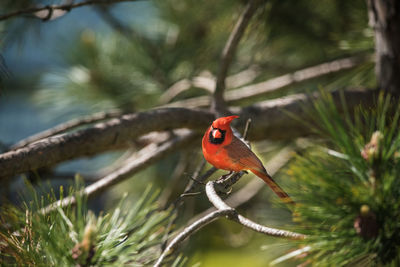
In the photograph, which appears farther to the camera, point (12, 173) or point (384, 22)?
point (384, 22)

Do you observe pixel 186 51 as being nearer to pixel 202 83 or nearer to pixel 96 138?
pixel 202 83

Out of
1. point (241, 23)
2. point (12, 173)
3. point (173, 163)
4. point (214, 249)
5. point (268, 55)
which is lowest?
point (214, 249)

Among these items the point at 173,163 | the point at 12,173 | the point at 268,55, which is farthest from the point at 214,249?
the point at 12,173

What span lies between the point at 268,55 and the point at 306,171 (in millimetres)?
1591

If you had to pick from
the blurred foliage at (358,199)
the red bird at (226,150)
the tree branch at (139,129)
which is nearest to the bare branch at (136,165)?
the tree branch at (139,129)

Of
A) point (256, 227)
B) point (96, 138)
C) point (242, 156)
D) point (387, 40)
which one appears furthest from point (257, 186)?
point (256, 227)

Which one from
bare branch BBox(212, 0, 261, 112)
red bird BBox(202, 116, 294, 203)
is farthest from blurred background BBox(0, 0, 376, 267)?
red bird BBox(202, 116, 294, 203)

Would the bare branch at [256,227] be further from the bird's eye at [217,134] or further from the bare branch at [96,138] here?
the bare branch at [96,138]

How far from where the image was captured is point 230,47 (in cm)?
121

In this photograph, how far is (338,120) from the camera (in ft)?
1.94

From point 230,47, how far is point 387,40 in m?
0.48

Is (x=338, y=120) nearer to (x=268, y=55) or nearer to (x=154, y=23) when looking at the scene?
(x=268, y=55)

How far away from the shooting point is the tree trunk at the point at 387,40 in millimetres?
1173

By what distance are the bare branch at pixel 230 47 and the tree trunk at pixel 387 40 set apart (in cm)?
36
